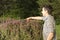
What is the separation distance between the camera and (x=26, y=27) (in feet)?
28.7

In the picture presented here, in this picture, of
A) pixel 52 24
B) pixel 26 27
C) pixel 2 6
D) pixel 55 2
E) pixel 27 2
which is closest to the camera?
pixel 52 24

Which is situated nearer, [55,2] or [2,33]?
[2,33]

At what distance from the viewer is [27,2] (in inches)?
1210

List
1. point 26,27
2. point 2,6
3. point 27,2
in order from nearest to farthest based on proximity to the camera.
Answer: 1. point 26,27
2. point 2,6
3. point 27,2

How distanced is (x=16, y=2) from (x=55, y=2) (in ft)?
16.7

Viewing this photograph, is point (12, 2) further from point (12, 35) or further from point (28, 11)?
point (12, 35)

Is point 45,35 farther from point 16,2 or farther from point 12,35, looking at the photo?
point 16,2

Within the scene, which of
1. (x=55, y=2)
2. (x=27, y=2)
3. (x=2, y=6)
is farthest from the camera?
(x=27, y=2)

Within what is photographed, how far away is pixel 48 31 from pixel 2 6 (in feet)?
74.5

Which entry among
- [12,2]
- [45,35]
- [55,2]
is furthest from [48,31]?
[12,2]

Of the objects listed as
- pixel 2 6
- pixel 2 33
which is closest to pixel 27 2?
pixel 2 6

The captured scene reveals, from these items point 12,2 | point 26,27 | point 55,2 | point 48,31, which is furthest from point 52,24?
point 12,2

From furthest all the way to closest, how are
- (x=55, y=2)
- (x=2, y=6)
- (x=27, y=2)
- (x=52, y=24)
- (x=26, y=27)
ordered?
(x=27, y=2)
(x=2, y=6)
(x=55, y=2)
(x=26, y=27)
(x=52, y=24)

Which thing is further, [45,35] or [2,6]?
[2,6]
